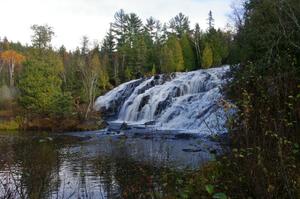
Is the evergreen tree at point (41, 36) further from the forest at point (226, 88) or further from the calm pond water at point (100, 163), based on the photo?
the calm pond water at point (100, 163)

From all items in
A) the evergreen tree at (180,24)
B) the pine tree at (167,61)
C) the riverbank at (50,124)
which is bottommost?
the riverbank at (50,124)

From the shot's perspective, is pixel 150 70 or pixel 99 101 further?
pixel 150 70

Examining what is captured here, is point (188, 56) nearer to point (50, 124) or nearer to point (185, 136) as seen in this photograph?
point (50, 124)

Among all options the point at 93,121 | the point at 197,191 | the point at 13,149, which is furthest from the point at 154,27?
the point at 197,191

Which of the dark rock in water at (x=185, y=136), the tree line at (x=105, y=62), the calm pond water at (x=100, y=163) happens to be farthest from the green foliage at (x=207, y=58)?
the dark rock in water at (x=185, y=136)

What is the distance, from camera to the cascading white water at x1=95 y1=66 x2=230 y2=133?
2614 centimetres

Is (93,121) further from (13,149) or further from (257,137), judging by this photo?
(257,137)

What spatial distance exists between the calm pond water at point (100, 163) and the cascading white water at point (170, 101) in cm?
416

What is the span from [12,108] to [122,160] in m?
29.0

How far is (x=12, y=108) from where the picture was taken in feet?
136

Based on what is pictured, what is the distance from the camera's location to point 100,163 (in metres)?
14.7

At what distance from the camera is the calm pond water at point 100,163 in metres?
9.88

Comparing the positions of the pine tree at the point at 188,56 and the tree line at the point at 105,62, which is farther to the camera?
the pine tree at the point at 188,56

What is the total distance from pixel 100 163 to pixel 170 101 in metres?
17.7
